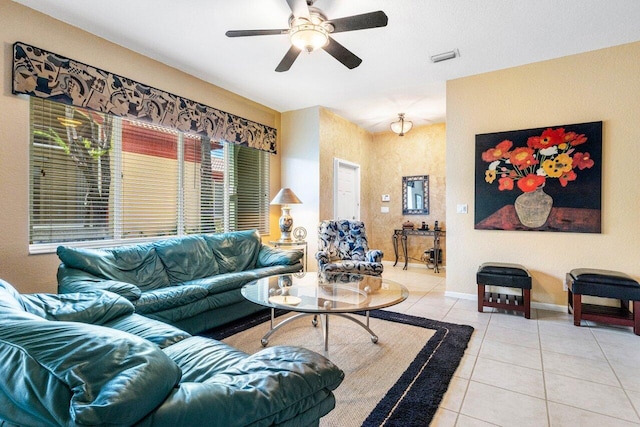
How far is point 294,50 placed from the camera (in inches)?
108

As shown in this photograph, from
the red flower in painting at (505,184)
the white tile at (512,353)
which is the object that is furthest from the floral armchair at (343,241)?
the white tile at (512,353)

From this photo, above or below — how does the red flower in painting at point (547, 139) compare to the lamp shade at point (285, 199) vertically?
above

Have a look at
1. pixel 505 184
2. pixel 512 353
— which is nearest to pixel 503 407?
pixel 512 353

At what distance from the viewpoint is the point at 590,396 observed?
1.86 meters

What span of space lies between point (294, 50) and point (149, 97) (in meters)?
1.75

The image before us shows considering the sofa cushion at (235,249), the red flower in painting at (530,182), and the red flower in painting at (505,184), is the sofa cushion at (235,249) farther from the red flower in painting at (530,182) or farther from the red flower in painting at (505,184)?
the red flower in painting at (530,182)

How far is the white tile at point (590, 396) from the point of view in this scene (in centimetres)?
172

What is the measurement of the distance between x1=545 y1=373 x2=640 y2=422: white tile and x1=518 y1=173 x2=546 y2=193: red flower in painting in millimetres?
2127

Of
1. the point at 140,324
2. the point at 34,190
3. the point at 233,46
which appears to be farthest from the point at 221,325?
the point at 233,46

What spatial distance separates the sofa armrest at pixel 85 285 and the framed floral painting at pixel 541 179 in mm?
3678

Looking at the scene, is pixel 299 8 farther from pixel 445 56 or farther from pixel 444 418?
pixel 444 418

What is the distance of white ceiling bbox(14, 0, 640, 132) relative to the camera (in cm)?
259

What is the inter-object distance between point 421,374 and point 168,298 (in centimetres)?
197

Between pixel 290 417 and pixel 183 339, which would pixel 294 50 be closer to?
pixel 183 339
